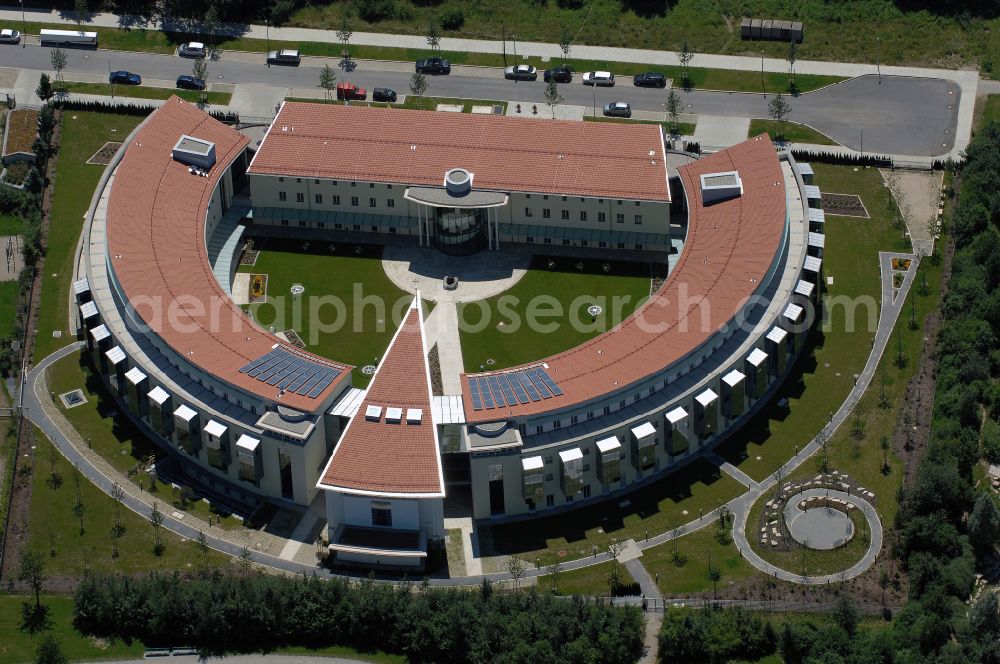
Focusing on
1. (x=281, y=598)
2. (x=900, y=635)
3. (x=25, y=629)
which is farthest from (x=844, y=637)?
(x=25, y=629)

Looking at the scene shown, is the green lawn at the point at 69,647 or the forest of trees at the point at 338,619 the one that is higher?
the forest of trees at the point at 338,619

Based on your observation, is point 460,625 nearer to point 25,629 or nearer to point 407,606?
point 407,606

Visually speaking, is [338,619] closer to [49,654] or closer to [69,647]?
[69,647]

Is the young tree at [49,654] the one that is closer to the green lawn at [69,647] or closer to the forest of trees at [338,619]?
the green lawn at [69,647]

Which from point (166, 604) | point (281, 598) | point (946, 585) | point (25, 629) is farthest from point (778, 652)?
point (25, 629)

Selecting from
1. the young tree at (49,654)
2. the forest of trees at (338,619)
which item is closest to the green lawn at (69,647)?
the forest of trees at (338,619)

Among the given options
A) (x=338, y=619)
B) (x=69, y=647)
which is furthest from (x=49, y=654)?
(x=338, y=619)

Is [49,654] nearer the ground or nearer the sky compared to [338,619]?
nearer the ground
